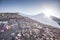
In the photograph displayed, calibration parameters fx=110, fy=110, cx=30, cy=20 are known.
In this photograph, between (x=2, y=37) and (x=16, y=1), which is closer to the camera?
(x=2, y=37)

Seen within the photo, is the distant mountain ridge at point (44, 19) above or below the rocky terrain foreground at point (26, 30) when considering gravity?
above

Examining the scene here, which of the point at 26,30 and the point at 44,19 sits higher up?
the point at 44,19

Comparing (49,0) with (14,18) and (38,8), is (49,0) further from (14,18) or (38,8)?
(14,18)

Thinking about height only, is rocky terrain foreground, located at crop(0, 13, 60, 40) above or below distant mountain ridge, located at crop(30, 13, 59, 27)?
below

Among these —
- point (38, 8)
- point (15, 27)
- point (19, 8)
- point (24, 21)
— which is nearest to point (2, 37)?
point (15, 27)

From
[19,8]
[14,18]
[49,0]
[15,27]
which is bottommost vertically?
[15,27]

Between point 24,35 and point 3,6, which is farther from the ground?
point 3,6
